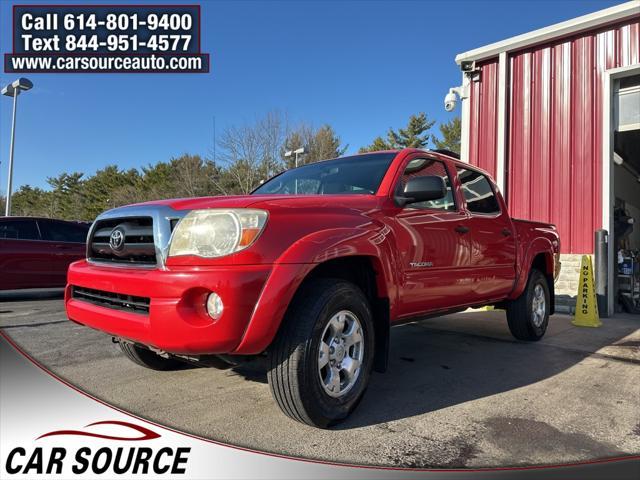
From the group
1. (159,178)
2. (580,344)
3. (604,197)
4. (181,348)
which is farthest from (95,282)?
(159,178)

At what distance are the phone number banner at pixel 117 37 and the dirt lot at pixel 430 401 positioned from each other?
24.3 ft

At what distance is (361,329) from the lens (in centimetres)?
280

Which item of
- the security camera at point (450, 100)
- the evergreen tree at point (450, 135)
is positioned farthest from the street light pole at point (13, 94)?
the evergreen tree at point (450, 135)

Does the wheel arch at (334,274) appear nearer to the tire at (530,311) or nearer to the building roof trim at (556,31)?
the tire at (530,311)

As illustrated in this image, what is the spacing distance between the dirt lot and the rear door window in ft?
12.1

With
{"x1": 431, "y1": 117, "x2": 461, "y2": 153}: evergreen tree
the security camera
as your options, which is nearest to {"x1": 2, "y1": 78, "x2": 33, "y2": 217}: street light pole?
the security camera

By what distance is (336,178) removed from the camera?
3.64 m

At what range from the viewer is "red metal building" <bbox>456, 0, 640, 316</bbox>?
26.7ft

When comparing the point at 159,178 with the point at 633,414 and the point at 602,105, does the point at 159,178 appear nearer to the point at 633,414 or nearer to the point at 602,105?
the point at 602,105

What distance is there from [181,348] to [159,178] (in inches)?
1683

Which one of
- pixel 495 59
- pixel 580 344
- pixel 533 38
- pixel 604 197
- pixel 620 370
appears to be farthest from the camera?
pixel 495 59

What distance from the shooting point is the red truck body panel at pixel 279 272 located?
2.24 metres

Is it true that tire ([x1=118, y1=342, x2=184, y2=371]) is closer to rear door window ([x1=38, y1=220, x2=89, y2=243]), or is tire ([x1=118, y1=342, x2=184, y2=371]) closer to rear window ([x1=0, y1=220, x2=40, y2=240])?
rear window ([x1=0, y1=220, x2=40, y2=240])

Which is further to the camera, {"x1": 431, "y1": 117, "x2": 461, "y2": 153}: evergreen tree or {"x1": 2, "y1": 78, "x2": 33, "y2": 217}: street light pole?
{"x1": 431, "y1": 117, "x2": 461, "y2": 153}: evergreen tree
